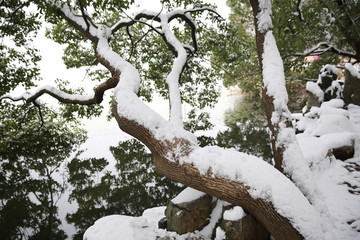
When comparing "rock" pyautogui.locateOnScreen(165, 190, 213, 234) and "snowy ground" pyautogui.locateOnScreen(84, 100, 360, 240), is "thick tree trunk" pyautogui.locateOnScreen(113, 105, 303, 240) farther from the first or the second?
"rock" pyautogui.locateOnScreen(165, 190, 213, 234)

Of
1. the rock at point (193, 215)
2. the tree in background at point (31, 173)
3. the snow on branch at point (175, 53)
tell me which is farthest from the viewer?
the tree in background at point (31, 173)

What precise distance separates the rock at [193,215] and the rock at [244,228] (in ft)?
1.86

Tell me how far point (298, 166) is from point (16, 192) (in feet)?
32.4

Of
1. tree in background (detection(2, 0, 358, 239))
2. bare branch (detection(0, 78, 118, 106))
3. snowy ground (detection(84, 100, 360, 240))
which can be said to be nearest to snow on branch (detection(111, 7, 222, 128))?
tree in background (detection(2, 0, 358, 239))

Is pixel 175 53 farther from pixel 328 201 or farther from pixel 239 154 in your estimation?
pixel 328 201

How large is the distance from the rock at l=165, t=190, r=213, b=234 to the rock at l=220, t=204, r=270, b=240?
0.57 meters

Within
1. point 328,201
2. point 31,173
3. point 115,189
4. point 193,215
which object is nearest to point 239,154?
point 193,215

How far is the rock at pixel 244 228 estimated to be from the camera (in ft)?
8.80

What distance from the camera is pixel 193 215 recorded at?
3.32 m

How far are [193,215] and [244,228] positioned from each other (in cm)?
93

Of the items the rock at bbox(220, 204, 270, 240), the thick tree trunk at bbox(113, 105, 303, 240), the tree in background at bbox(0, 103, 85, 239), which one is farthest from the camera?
the tree in background at bbox(0, 103, 85, 239)

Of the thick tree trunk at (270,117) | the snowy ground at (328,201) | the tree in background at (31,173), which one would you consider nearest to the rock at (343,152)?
the snowy ground at (328,201)

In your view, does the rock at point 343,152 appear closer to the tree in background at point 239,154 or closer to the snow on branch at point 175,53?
the tree in background at point 239,154

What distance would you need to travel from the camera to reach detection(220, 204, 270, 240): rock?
268cm
